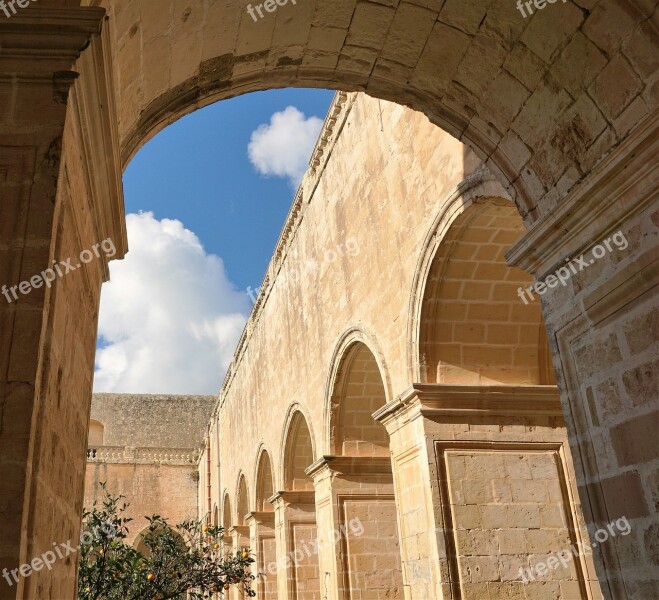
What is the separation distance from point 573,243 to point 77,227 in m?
2.52

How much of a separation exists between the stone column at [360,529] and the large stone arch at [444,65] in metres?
5.35

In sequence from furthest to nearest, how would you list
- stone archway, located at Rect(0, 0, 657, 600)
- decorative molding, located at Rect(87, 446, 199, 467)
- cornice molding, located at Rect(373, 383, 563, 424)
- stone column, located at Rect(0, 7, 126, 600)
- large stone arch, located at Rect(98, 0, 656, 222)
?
decorative molding, located at Rect(87, 446, 199, 467) → cornice molding, located at Rect(373, 383, 563, 424) → large stone arch, located at Rect(98, 0, 656, 222) → stone archway, located at Rect(0, 0, 657, 600) → stone column, located at Rect(0, 7, 126, 600)

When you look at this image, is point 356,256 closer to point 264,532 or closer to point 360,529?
point 360,529

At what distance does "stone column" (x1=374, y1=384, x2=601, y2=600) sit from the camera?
565cm

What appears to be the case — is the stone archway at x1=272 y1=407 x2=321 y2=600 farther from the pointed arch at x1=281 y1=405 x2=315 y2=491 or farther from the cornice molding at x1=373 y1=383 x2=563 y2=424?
the cornice molding at x1=373 y1=383 x2=563 y2=424

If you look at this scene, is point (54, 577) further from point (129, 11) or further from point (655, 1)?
point (655, 1)

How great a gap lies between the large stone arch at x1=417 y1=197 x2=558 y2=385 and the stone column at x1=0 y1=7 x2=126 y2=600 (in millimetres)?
3931

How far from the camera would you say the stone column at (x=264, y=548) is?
1388 centimetres

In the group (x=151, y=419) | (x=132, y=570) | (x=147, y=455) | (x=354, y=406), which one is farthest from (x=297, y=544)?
(x=151, y=419)

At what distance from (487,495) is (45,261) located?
15.8 feet

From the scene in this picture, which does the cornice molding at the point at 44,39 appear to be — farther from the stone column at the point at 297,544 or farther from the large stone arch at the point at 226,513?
the large stone arch at the point at 226,513

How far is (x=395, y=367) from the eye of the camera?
688 cm

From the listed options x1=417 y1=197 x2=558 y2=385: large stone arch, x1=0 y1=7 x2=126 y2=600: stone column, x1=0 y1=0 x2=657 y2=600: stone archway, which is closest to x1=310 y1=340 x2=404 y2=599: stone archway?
x1=417 y1=197 x2=558 y2=385: large stone arch

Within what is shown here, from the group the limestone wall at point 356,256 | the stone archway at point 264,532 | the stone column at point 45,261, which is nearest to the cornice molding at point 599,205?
the limestone wall at point 356,256
